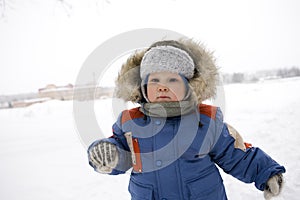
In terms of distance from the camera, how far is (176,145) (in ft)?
4.63

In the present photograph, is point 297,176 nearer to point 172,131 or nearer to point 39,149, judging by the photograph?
point 172,131

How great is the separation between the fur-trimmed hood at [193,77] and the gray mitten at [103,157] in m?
0.50

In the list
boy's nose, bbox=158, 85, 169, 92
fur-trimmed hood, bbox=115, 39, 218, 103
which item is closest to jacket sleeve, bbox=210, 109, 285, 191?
fur-trimmed hood, bbox=115, 39, 218, 103

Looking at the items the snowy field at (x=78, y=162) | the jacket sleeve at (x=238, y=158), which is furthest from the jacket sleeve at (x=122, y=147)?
the snowy field at (x=78, y=162)

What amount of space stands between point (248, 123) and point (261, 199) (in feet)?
10.2

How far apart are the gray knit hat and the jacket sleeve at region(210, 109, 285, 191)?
0.38m

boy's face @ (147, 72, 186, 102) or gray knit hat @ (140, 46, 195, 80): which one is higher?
gray knit hat @ (140, 46, 195, 80)

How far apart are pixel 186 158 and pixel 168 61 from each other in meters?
0.64

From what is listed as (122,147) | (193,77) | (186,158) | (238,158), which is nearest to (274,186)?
(238,158)

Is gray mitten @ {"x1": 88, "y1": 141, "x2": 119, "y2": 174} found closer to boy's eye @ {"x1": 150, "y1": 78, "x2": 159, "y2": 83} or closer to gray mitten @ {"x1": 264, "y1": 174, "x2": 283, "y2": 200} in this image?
boy's eye @ {"x1": 150, "y1": 78, "x2": 159, "y2": 83}

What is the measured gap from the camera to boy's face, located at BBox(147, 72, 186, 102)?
4.93 ft

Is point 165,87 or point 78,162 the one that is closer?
point 165,87

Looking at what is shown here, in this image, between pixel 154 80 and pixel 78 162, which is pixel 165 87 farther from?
pixel 78 162

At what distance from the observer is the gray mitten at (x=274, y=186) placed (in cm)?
133
